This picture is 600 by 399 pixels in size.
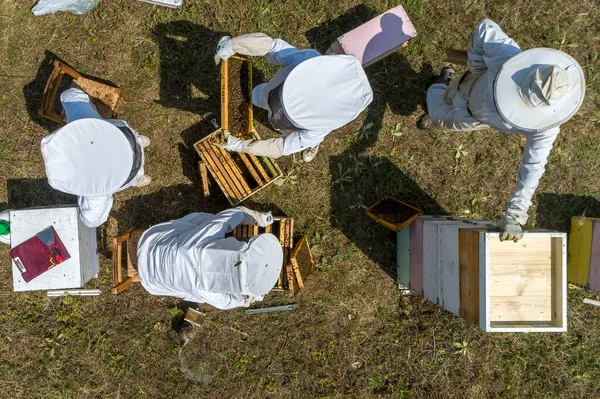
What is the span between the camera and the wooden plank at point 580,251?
5.00 metres

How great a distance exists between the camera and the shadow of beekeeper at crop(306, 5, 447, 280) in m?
5.54

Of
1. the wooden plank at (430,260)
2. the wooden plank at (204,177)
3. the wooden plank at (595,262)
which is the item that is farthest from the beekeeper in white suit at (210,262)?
the wooden plank at (595,262)

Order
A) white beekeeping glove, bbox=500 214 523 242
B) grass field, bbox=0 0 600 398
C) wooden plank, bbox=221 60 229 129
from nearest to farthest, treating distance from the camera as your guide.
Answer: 1. white beekeeping glove, bbox=500 214 523 242
2. wooden plank, bbox=221 60 229 129
3. grass field, bbox=0 0 600 398

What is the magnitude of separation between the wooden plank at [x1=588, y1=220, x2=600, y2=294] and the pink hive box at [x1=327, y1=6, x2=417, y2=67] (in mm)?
3320

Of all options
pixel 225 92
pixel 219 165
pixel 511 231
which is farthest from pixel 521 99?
pixel 219 165

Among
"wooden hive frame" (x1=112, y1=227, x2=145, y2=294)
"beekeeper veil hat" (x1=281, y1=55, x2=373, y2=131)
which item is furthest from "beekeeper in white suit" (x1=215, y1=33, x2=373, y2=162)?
"wooden hive frame" (x1=112, y1=227, x2=145, y2=294)

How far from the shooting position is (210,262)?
3619 mm

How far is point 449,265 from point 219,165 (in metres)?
2.87

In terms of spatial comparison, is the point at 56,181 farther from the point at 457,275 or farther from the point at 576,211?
the point at 576,211

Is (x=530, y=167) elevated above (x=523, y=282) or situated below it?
above

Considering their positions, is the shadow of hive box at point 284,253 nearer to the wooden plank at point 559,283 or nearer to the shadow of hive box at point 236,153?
the shadow of hive box at point 236,153

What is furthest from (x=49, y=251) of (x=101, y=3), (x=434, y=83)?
(x=434, y=83)

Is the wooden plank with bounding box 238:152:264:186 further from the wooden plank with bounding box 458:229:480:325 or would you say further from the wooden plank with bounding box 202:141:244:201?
the wooden plank with bounding box 458:229:480:325

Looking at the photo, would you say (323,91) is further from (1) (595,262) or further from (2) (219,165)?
(1) (595,262)
